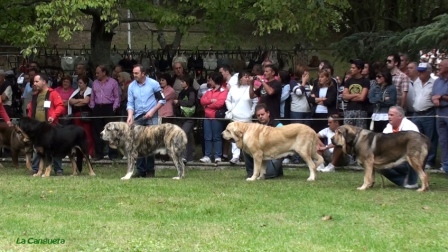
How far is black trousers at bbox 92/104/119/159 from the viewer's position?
18.9 m

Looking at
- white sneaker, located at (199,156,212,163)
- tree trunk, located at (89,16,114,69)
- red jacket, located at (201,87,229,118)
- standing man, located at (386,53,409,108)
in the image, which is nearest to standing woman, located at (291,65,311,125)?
red jacket, located at (201,87,229,118)

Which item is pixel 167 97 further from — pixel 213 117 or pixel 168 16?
pixel 168 16

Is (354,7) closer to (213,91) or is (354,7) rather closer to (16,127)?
(213,91)

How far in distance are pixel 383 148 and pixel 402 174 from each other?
802 millimetres

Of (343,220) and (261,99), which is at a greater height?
(261,99)

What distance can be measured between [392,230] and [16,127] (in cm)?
885

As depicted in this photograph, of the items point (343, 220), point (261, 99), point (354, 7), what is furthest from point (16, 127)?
point (354, 7)

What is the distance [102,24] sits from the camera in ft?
69.7

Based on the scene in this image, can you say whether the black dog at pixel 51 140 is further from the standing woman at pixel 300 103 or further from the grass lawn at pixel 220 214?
the standing woman at pixel 300 103

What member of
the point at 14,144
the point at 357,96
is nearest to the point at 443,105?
the point at 357,96

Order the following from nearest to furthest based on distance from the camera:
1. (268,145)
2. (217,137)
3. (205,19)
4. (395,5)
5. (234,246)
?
(234,246) < (268,145) < (217,137) < (205,19) < (395,5)

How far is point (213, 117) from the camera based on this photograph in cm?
1844

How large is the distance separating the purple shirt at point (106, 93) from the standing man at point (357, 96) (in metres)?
5.02

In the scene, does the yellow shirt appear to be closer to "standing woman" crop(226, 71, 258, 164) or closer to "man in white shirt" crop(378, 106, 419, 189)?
"standing woman" crop(226, 71, 258, 164)
